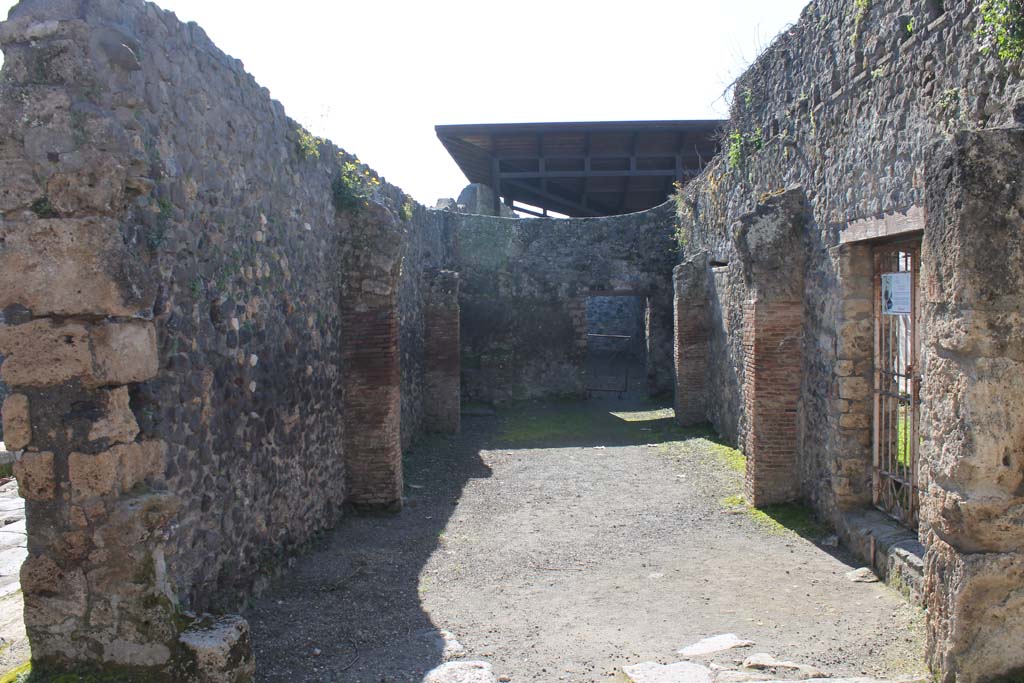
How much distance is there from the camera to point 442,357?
1243 centimetres

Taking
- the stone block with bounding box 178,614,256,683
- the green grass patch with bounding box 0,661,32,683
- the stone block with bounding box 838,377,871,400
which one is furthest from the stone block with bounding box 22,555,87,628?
the stone block with bounding box 838,377,871,400

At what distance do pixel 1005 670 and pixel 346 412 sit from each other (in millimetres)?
5630

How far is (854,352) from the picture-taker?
6457 mm

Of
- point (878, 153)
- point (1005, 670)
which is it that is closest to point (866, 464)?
point (878, 153)

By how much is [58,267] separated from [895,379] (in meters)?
5.68

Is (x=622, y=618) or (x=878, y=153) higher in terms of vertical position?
(x=878, y=153)

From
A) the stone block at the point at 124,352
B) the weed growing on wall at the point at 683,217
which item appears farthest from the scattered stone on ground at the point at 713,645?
the weed growing on wall at the point at 683,217

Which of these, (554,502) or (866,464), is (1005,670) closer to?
(866,464)

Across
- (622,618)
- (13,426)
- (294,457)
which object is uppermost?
(13,426)

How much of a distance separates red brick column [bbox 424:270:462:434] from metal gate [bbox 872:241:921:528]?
7.14 meters

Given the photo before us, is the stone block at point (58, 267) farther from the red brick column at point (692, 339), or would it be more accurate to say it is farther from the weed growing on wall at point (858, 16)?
the red brick column at point (692, 339)

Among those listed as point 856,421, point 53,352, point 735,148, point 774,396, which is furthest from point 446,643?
point 735,148

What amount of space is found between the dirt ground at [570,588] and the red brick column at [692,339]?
2.91m

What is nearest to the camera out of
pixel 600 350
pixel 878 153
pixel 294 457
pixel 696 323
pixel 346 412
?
pixel 878 153
